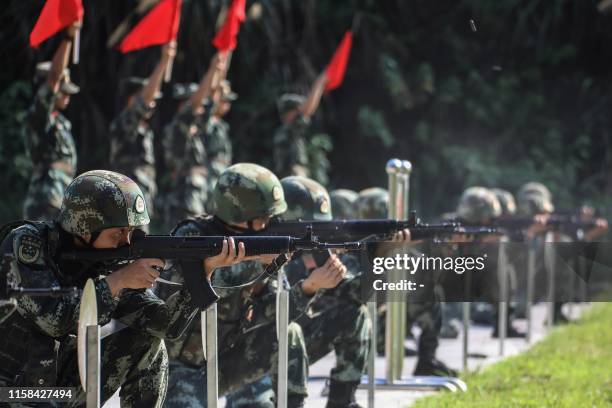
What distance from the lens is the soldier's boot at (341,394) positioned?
7465 millimetres

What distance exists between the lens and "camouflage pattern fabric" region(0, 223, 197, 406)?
16.1 ft

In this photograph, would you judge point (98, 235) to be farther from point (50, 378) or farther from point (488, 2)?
point (488, 2)

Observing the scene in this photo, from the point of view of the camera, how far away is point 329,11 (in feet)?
70.5

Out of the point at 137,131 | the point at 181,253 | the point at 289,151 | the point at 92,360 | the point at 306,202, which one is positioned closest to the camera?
the point at 92,360

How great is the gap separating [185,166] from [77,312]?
25.9 feet

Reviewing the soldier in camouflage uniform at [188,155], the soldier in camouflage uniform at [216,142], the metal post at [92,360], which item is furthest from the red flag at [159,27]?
the metal post at [92,360]

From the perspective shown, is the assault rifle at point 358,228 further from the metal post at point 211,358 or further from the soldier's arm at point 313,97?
the soldier's arm at point 313,97

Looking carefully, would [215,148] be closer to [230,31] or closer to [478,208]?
[230,31]

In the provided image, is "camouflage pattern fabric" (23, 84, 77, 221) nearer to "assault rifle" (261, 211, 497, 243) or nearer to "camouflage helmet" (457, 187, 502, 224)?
"assault rifle" (261, 211, 497, 243)

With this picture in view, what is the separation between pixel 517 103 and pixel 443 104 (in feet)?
6.05

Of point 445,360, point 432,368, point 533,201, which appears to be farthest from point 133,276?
point 533,201

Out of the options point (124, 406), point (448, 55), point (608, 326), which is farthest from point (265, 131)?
point (124, 406)

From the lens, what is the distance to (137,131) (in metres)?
11.8

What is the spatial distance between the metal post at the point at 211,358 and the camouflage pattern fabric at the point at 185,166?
724 cm
